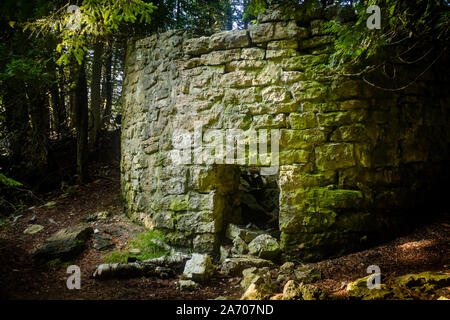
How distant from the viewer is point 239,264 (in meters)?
3.08

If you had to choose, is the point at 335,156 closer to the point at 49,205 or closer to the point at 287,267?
the point at 287,267

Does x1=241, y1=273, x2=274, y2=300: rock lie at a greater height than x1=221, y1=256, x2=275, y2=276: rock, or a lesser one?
greater

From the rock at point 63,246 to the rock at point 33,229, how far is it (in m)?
0.88

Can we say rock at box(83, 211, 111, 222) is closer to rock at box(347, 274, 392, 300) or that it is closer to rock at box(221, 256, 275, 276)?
rock at box(221, 256, 275, 276)

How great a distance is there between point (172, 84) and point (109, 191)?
3.16 metres

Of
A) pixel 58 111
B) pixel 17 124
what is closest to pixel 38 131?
pixel 17 124

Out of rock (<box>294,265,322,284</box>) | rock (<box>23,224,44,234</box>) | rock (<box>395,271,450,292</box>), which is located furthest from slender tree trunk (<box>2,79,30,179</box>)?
rock (<box>395,271,450,292</box>)

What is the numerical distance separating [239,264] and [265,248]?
400 mm

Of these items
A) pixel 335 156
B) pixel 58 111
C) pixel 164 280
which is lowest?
pixel 164 280

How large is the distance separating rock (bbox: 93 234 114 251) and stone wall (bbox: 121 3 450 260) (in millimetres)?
754

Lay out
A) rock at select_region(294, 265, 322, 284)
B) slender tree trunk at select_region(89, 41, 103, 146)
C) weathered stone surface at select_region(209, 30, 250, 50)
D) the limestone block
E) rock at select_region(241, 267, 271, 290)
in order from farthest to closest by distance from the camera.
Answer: slender tree trunk at select_region(89, 41, 103, 146) → weathered stone surface at select_region(209, 30, 250, 50) → the limestone block → rock at select_region(294, 265, 322, 284) → rock at select_region(241, 267, 271, 290)

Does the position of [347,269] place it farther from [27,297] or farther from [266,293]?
[27,297]

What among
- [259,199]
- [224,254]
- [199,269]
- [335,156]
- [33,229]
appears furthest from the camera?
[259,199]

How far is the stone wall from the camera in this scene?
3.21 metres
